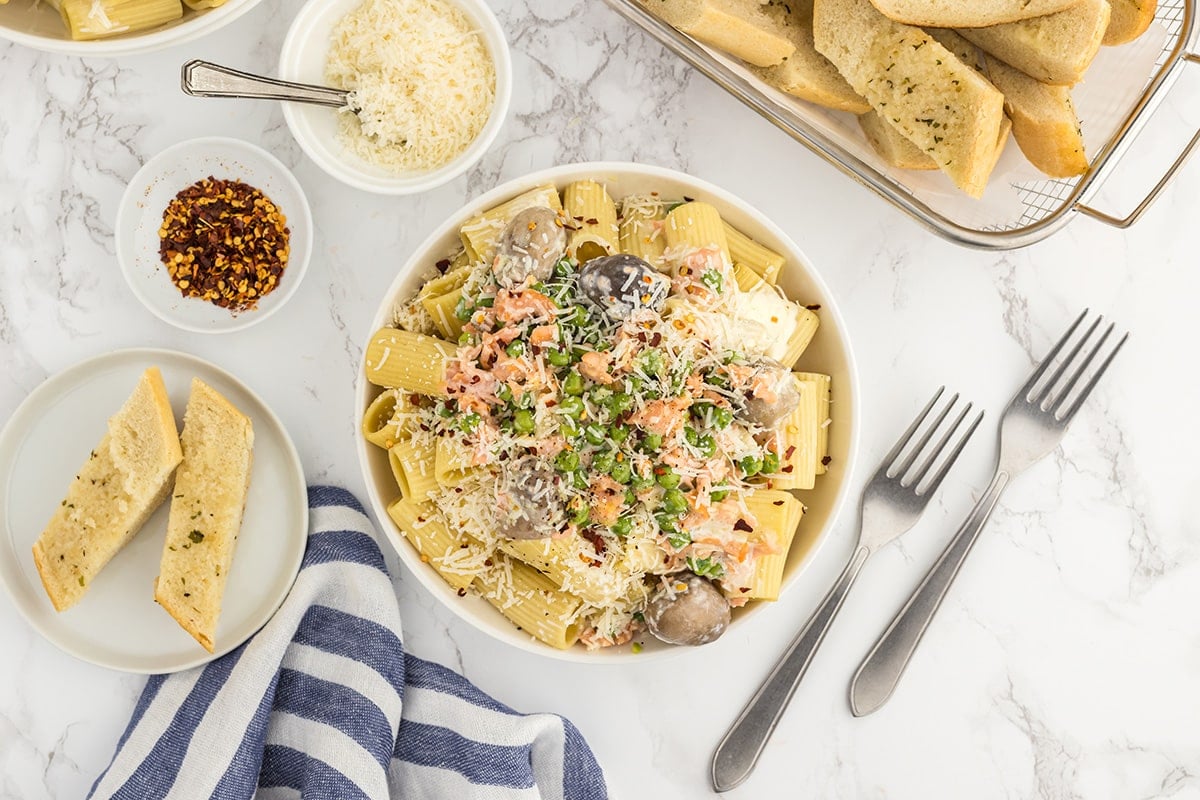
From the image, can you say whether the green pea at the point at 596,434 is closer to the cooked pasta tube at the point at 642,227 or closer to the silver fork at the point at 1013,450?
the cooked pasta tube at the point at 642,227

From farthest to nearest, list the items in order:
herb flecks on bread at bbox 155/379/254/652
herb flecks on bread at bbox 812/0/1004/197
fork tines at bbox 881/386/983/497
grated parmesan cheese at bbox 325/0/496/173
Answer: fork tines at bbox 881/386/983/497, herb flecks on bread at bbox 155/379/254/652, grated parmesan cheese at bbox 325/0/496/173, herb flecks on bread at bbox 812/0/1004/197

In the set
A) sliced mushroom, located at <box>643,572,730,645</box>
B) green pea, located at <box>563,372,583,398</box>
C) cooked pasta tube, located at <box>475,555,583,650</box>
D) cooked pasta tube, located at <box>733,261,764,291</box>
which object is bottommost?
cooked pasta tube, located at <box>475,555,583,650</box>

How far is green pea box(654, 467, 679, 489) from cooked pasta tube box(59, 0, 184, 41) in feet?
5.83

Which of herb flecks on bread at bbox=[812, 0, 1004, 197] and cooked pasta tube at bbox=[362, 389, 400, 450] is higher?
herb flecks on bread at bbox=[812, 0, 1004, 197]

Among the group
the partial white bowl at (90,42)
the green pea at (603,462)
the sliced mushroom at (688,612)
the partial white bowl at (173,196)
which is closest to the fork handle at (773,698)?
the sliced mushroom at (688,612)

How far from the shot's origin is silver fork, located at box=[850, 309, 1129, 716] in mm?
2812

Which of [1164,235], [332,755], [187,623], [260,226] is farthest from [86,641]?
[1164,235]

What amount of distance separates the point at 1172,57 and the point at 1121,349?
3.06 ft

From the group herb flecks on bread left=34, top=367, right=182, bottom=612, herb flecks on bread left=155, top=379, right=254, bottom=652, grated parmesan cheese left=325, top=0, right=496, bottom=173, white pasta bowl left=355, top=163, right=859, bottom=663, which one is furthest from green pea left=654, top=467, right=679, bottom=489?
herb flecks on bread left=34, top=367, right=182, bottom=612

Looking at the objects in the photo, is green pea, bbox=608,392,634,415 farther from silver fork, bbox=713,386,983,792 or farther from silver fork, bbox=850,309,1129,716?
silver fork, bbox=850,309,1129,716

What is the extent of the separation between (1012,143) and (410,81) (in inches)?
65.4

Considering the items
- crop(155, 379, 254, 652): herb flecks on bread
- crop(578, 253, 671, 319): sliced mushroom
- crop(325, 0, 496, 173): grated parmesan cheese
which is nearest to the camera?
crop(578, 253, 671, 319): sliced mushroom

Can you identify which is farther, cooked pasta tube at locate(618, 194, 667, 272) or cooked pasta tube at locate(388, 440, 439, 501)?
cooked pasta tube at locate(618, 194, 667, 272)

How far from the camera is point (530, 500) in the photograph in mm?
2139
